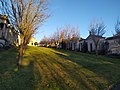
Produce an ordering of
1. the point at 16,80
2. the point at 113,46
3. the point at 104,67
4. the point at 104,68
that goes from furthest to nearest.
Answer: the point at 113,46
the point at 104,67
the point at 104,68
the point at 16,80

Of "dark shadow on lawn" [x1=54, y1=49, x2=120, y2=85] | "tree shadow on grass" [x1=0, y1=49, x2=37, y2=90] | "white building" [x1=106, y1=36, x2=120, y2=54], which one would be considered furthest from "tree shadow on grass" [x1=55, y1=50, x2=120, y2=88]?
"white building" [x1=106, y1=36, x2=120, y2=54]

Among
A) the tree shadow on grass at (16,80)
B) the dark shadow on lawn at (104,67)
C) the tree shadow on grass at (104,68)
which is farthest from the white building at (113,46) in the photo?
the tree shadow on grass at (16,80)

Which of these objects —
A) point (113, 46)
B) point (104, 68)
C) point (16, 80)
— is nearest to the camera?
point (16, 80)

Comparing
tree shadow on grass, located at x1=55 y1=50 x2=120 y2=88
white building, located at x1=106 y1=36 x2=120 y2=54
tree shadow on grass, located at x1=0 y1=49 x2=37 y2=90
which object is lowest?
tree shadow on grass, located at x1=55 y1=50 x2=120 y2=88

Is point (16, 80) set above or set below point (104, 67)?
above

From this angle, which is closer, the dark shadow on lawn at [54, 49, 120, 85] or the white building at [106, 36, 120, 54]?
the dark shadow on lawn at [54, 49, 120, 85]

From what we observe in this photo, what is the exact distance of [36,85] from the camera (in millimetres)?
7840

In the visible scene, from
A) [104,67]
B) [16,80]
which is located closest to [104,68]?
[104,67]

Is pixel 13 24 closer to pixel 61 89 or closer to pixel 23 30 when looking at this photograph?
pixel 23 30

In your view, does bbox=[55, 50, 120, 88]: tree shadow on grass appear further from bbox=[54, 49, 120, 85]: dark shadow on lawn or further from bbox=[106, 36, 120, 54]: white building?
bbox=[106, 36, 120, 54]: white building

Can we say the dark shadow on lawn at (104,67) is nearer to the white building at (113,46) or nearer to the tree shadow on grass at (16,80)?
the tree shadow on grass at (16,80)

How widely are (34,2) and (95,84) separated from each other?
732 cm

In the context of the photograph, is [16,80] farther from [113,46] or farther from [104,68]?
[113,46]

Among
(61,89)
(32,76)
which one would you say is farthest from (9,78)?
(61,89)
